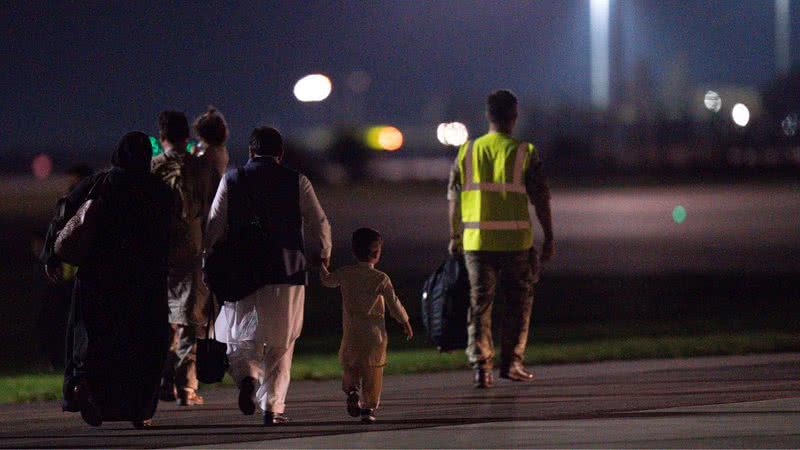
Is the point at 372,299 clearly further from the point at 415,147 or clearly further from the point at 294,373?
the point at 415,147

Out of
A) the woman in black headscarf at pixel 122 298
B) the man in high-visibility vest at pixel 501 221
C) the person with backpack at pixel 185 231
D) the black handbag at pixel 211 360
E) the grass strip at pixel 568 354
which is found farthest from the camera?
the grass strip at pixel 568 354

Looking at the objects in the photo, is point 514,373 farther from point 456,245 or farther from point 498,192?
point 498,192

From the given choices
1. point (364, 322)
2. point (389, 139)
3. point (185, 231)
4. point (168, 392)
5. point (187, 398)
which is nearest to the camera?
point (364, 322)

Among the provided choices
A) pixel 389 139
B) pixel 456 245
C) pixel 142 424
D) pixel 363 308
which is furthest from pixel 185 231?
pixel 389 139

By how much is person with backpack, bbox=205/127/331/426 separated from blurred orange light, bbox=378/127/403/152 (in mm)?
102374

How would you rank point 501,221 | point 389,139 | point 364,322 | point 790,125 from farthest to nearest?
point 389,139, point 790,125, point 501,221, point 364,322

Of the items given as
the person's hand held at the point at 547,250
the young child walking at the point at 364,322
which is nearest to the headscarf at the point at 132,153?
the young child walking at the point at 364,322

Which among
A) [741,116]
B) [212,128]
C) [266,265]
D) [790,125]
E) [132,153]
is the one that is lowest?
[790,125]

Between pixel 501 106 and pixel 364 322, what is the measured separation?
8.13 feet

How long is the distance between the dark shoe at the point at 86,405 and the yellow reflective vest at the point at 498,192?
11.1ft

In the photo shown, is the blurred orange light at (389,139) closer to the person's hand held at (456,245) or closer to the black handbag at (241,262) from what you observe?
the person's hand held at (456,245)

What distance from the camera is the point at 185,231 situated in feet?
33.4

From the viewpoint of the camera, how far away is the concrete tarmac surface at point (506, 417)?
333 inches

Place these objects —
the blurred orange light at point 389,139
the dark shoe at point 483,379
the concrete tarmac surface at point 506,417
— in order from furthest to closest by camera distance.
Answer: the blurred orange light at point 389,139 → the dark shoe at point 483,379 → the concrete tarmac surface at point 506,417
